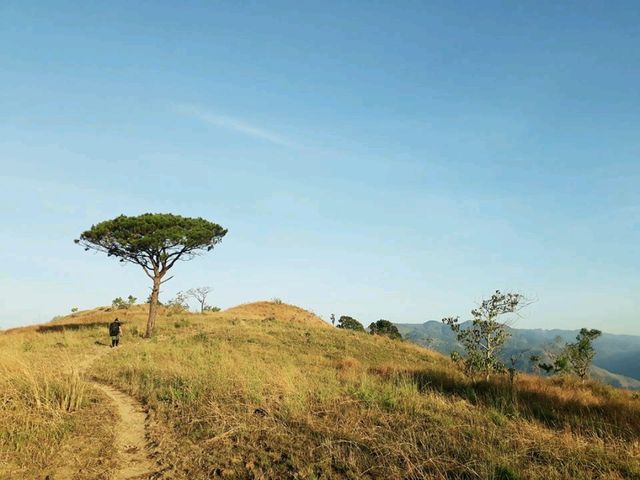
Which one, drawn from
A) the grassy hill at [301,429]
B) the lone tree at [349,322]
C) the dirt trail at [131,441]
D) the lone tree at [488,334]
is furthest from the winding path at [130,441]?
the lone tree at [349,322]

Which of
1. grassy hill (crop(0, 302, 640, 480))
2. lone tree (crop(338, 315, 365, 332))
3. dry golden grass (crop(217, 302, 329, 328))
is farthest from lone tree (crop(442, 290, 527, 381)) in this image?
lone tree (crop(338, 315, 365, 332))

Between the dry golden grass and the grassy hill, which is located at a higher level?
the dry golden grass

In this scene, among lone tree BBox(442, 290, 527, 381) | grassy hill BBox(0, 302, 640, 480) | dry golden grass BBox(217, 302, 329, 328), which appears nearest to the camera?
grassy hill BBox(0, 302, 640, 480)

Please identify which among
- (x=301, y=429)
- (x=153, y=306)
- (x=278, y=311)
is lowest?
(x=301, y=429)

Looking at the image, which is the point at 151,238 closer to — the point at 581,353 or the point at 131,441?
the point at 131,441

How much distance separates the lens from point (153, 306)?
105 ft

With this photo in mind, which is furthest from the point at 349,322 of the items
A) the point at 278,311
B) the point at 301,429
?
the point at 301,429

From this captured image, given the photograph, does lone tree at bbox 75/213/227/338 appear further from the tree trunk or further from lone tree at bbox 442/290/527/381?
lone tree at bbox 442/290/527/381

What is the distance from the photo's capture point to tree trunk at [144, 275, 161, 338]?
103 feet

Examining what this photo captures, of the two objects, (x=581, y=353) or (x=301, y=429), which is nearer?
(x=301, y=429)

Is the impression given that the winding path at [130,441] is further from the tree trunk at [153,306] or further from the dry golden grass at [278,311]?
the dry golden grass at [278,311]

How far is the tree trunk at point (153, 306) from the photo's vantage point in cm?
3148

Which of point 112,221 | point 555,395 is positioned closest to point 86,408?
point 555,395

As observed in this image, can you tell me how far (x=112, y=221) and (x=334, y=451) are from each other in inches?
1268
